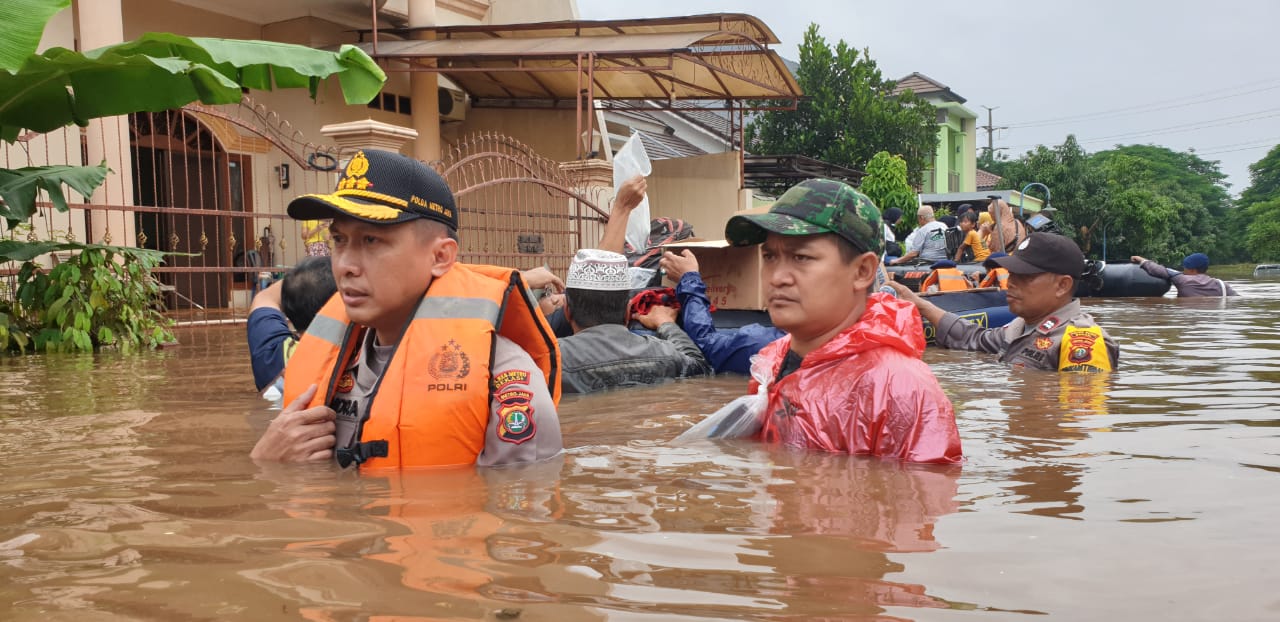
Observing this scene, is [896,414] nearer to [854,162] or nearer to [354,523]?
[354,523]

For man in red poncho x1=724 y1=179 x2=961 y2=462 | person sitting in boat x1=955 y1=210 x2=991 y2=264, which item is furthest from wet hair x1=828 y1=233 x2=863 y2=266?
person sitting in boat x1=955 y1=210 x2=991 y2=264

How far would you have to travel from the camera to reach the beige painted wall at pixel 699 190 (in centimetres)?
2091

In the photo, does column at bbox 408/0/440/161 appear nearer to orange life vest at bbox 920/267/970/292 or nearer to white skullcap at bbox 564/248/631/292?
orange life vest at bbox 920/267/970/292

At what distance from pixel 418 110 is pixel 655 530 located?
1548 centimetres

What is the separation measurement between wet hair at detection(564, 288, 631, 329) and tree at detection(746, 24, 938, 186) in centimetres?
2743

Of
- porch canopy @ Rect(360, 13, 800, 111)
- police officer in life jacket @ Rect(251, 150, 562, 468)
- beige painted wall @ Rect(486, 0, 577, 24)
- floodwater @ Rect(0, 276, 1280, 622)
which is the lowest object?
floodwater @ Rect(0, 276, 1280, 622)

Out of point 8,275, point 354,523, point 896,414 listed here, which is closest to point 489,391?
point 354,523

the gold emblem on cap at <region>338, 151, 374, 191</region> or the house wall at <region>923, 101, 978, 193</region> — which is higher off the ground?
the house wall at <region>923, 101, 978, 193</region>

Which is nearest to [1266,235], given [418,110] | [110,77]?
[418,110]

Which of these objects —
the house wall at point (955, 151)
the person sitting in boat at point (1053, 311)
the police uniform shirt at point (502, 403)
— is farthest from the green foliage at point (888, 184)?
the police uniform shirt at point (502, 403)

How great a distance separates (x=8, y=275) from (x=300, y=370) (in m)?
7.22

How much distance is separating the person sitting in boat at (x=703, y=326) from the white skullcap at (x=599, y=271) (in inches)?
21.0

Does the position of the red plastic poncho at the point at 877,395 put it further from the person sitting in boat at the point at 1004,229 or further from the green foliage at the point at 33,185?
the person sitting in boat at the point at 1004,229

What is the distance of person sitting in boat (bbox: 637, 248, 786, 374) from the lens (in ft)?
20.3
